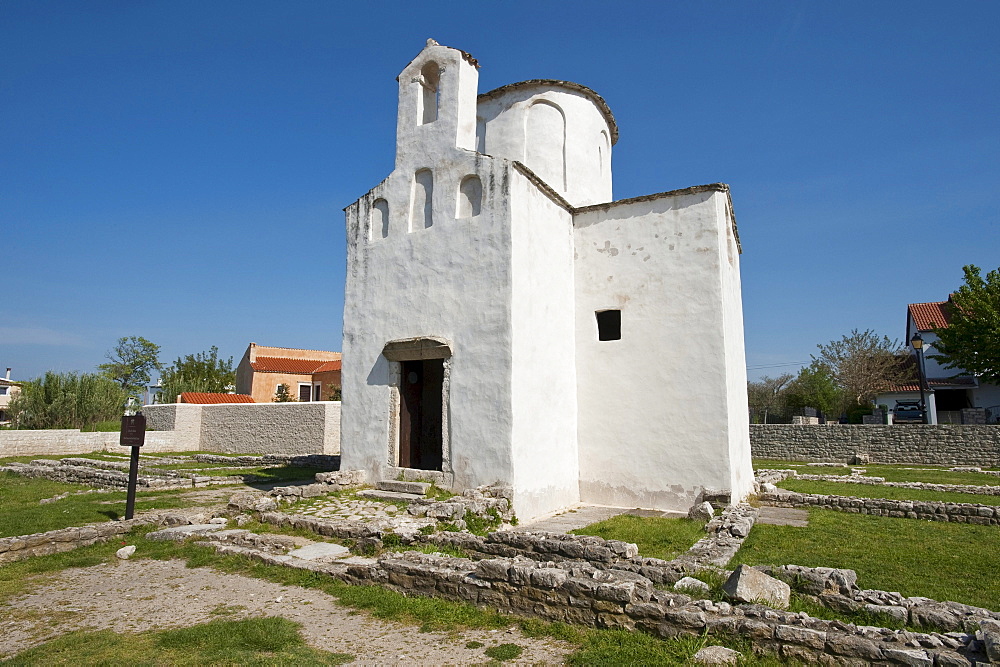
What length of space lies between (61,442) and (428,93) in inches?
872

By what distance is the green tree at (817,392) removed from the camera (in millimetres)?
39062

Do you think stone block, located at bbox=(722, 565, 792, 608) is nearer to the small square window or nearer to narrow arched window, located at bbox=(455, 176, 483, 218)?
the small square window

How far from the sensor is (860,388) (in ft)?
126

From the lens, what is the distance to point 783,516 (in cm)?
1059

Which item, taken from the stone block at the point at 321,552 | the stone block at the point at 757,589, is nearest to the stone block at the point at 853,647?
the stone block at the point at 757,589

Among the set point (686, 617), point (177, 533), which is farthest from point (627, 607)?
point (177, 533)

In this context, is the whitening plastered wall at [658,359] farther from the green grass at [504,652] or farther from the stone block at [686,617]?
the green grass at [504,652]

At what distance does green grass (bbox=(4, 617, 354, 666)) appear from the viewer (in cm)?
433

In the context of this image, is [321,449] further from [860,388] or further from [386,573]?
[860,388]

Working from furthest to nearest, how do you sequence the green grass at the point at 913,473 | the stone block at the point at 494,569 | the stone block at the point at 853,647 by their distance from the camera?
the green grass at the point at 913,473
the stone block at the point at 494,569
the stone block at the point at 853,647

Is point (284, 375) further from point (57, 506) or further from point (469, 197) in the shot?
point (469, 197)

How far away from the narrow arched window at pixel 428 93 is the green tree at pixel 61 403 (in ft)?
87.2

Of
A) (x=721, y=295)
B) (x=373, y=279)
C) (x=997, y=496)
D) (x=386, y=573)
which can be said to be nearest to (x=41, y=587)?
(x=386, y=573)

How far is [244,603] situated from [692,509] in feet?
25.1
